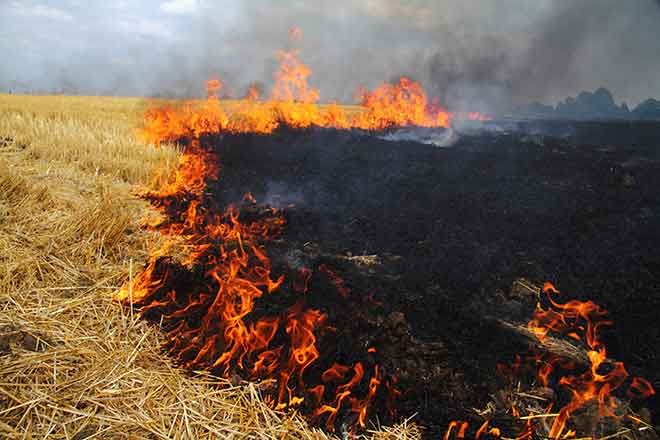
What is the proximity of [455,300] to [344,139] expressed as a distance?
1035 centimetres

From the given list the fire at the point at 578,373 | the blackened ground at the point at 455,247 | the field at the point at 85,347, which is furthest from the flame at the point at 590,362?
the field at the point at 85,347

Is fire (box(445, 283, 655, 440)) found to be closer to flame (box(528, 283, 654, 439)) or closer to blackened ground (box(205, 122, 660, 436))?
flame (box(528, 283, 654, 439))

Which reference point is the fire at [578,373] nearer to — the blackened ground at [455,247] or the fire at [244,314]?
the blackened ground at [455,247]

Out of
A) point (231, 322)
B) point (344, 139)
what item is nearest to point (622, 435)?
point (231, 322)

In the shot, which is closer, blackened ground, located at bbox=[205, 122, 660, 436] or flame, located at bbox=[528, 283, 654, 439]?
flame, located at bbox=[528, 283, 654, 439]

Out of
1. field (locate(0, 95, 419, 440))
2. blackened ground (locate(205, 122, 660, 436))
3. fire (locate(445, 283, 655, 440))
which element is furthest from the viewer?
blackened ground (locate(205, 122, 660, 436))

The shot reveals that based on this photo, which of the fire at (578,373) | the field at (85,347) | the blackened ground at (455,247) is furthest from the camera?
the blackened ground at (455,247)

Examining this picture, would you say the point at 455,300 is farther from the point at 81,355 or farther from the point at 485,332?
the point at 81,355

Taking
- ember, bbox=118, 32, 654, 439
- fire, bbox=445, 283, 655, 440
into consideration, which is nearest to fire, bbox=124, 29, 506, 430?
ember, bbox=118, 32, 654, 439

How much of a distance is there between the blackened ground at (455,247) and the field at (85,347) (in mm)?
741

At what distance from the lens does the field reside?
2.13 m

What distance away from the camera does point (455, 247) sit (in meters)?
5.02

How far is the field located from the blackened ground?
0.74 m

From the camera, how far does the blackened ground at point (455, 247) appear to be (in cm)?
286
